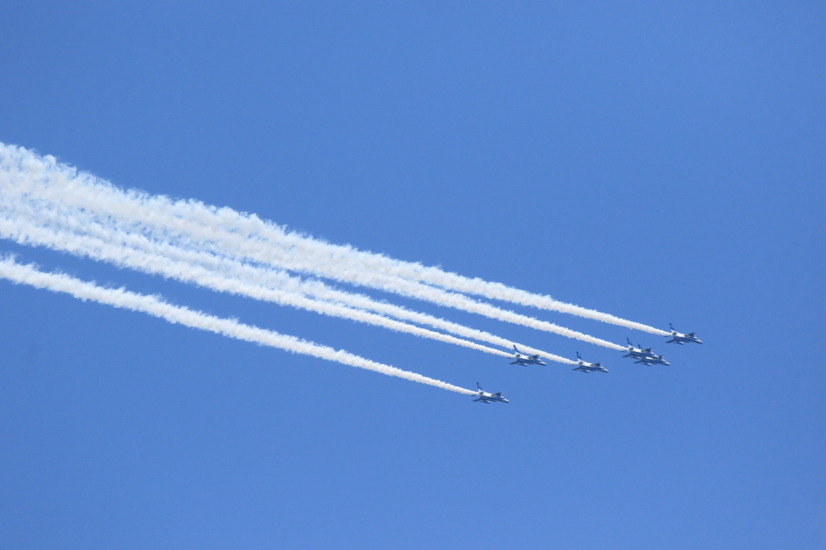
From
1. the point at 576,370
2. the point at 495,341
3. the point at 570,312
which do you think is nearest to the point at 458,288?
the point at 495,341

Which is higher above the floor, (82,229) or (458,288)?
(458,288)

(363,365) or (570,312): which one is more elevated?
(570,312)

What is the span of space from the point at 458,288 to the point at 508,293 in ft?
10.4

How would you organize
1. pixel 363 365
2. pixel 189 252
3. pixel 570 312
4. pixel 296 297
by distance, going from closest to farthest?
pixel 189 252 < pixel 296 297 < pixel 363 365 < pixel 570 312

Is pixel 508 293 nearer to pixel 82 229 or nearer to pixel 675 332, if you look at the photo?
pixel 675 332

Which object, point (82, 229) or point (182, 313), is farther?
point (182, 313)

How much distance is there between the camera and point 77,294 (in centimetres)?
3575

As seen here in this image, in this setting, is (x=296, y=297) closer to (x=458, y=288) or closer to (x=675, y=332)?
(x=458, y=288)

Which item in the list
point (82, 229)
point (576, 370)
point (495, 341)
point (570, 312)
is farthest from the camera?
point (576, 370)

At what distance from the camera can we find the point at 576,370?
178 ft

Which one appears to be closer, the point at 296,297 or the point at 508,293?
the point at 296,297

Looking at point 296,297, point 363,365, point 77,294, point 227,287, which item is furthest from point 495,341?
point 77,294

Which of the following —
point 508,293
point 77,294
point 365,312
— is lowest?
point 77,294

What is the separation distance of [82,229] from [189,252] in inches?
147
